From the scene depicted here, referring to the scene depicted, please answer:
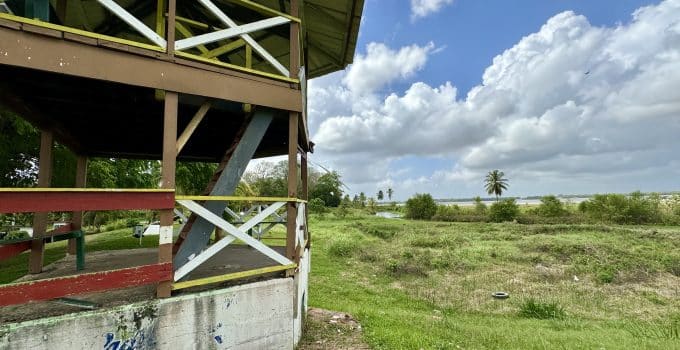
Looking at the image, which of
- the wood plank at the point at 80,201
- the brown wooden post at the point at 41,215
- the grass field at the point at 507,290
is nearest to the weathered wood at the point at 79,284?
the wood plank at the point at 80,201

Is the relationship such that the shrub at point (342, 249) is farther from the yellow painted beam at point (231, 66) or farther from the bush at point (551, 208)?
the bush at point (551, 208)

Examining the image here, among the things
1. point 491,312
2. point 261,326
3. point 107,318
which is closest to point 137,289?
point 107,318

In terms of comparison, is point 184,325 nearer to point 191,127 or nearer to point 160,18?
point 191,127

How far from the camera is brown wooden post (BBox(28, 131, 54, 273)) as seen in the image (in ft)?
14.7

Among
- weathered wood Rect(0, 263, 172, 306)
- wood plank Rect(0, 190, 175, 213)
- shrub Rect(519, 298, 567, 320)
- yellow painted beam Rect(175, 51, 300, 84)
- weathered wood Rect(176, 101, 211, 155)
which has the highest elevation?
yellow painted beam Rect(175, 51, 300, 84)

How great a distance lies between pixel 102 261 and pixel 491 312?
28.5ft

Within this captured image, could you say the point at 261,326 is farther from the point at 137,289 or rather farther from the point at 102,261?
the point at 102,261

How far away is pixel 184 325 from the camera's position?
3018 mm

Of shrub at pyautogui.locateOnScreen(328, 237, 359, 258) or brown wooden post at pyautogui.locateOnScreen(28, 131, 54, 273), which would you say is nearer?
brown wooden post at pyautogui.locateOnScreen(28, 131, 54, 273)

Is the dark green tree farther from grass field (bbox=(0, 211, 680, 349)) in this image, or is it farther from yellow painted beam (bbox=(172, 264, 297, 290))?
→ yellow painted beam (bbox=(172, 264, 297, 290))

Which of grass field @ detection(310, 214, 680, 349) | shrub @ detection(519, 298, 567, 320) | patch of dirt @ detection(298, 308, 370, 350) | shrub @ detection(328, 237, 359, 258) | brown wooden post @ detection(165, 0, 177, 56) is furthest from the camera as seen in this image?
shrub @ detection(328, 237, 359, 258)

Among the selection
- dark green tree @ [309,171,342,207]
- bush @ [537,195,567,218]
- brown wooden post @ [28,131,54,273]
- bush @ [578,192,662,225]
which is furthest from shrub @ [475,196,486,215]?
brown wooden post @ [28,131,54,273]

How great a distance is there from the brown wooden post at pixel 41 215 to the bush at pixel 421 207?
140 ft

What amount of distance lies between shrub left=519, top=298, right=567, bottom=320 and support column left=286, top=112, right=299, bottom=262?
7.34m
